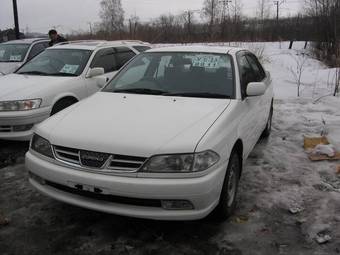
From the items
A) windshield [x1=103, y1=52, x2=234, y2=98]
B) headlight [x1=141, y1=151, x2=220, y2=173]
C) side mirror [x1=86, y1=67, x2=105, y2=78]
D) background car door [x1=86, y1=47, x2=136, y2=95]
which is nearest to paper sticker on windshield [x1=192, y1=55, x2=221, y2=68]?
windshield [x1=103, y1=52, x2=234, y2=98]

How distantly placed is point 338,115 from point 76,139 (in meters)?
5.96

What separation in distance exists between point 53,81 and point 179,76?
2612 millimetres

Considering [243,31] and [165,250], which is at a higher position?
[243,31]

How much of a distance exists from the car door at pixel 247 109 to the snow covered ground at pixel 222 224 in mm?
513

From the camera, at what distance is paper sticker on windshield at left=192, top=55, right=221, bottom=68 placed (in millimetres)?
4559

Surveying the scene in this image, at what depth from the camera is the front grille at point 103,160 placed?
3.11 m

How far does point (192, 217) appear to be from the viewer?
3.17 metres

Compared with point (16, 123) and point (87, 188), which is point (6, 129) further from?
point (87, 188)

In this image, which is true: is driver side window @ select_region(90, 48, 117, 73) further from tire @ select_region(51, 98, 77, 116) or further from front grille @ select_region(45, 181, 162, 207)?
front grille @ select_region(45, 181, 162, 207)

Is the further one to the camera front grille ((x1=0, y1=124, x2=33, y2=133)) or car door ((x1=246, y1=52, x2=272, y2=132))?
front grille ((x1=0, y1=124, x2=33, y2=133))

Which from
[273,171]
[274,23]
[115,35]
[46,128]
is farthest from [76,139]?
[274,23]

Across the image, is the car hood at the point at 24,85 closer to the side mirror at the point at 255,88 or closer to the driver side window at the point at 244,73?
the driver side window at the point at 244,73

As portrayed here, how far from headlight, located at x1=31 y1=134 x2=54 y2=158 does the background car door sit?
3.05m

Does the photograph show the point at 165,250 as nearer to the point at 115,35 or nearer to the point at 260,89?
the point at 260,89
